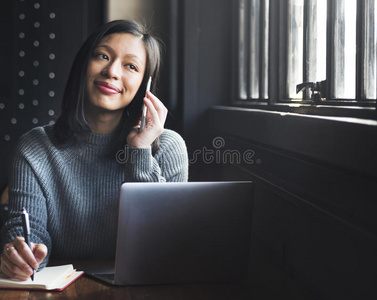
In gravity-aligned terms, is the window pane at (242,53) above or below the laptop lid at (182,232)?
above

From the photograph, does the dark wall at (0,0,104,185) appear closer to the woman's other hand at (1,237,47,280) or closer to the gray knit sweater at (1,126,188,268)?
the gray knit sweater at (1,126,188,268)

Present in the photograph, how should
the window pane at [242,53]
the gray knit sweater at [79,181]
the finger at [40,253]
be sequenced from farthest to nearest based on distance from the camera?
the window pane at [242,53] → the gray knit sweater at [79,181] → the finger at [40,253]

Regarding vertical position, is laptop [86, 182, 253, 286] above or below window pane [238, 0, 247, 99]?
below

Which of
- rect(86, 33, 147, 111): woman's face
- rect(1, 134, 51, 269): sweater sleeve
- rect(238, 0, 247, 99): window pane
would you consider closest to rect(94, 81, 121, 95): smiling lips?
rect(86, 33, 147, 111): woman's face

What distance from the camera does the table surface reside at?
1181 millimetres

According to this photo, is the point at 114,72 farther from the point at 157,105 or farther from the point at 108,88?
the point at 157,105

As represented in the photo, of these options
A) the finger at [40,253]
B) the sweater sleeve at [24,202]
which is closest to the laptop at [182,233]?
the finger at [40,253]

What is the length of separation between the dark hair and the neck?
1.2 inches

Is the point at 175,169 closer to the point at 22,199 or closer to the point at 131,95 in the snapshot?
the point at 131,95

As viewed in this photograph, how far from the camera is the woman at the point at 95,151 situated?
1.63m

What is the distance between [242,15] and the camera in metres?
2.52

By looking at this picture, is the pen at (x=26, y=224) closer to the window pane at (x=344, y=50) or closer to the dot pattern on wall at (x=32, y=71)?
the window pane at (x=344, y=50)

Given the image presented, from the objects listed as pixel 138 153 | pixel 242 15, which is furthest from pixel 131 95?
pixel 242 15

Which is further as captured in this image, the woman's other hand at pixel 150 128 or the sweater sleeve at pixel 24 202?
the woman's other hand at pixel 150 128
